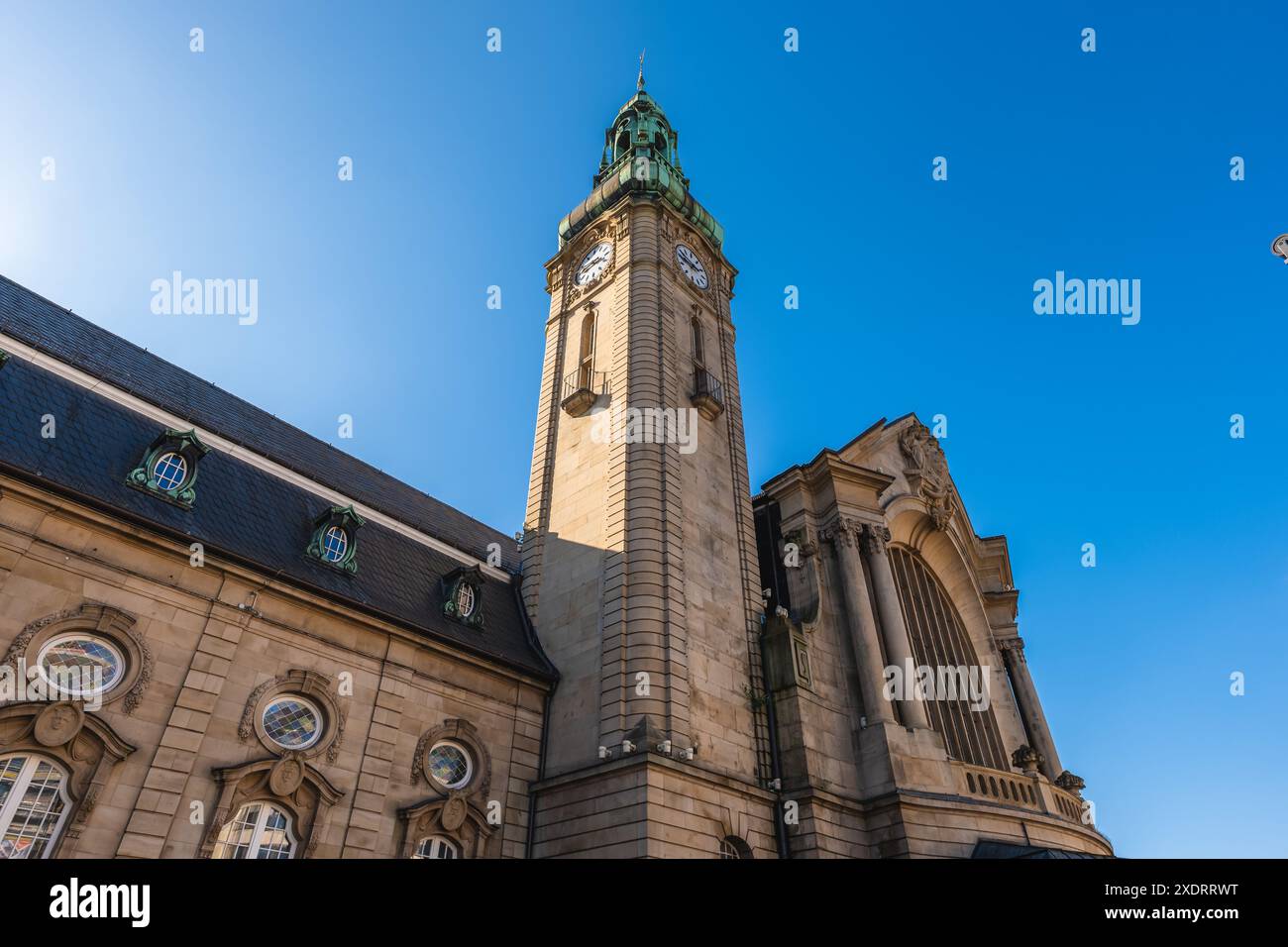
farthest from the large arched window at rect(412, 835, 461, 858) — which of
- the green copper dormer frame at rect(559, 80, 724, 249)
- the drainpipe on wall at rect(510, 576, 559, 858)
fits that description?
the green copper dormer frame at rect(559, 80, 724, 249)

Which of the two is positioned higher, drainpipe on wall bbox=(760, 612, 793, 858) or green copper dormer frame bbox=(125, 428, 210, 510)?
green copper dormer frame bbox=(125, 428, 210, 510)

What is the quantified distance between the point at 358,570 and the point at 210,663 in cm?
540

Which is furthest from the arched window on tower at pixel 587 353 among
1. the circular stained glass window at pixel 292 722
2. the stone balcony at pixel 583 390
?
the circular stained glass window at pixel 292 722

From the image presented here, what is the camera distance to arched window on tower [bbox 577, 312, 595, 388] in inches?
1278

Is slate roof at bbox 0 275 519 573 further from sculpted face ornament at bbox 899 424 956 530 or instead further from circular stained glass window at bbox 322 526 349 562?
sculpted face ornament at bbox 899 424 956 530

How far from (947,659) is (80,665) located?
3141 centimetres

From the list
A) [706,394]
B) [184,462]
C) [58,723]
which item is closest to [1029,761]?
[706,394]

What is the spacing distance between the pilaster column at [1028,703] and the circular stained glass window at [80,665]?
34685 mm

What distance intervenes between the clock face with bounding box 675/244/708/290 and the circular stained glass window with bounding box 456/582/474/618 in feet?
60.0

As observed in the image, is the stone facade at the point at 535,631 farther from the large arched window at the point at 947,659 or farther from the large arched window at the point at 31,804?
the large arched window at the point at 947,659

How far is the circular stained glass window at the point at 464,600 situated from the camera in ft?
81.3

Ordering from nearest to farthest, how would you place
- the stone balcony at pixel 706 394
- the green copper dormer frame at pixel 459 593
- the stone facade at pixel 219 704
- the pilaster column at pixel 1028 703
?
the stone facade at pixel 219 704
the green copper dormer frame at pixel 459 593
the stone balcony at pixel 706 394
the pilaster column at pixel 1028 703

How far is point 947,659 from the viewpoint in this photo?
34.4 metres
